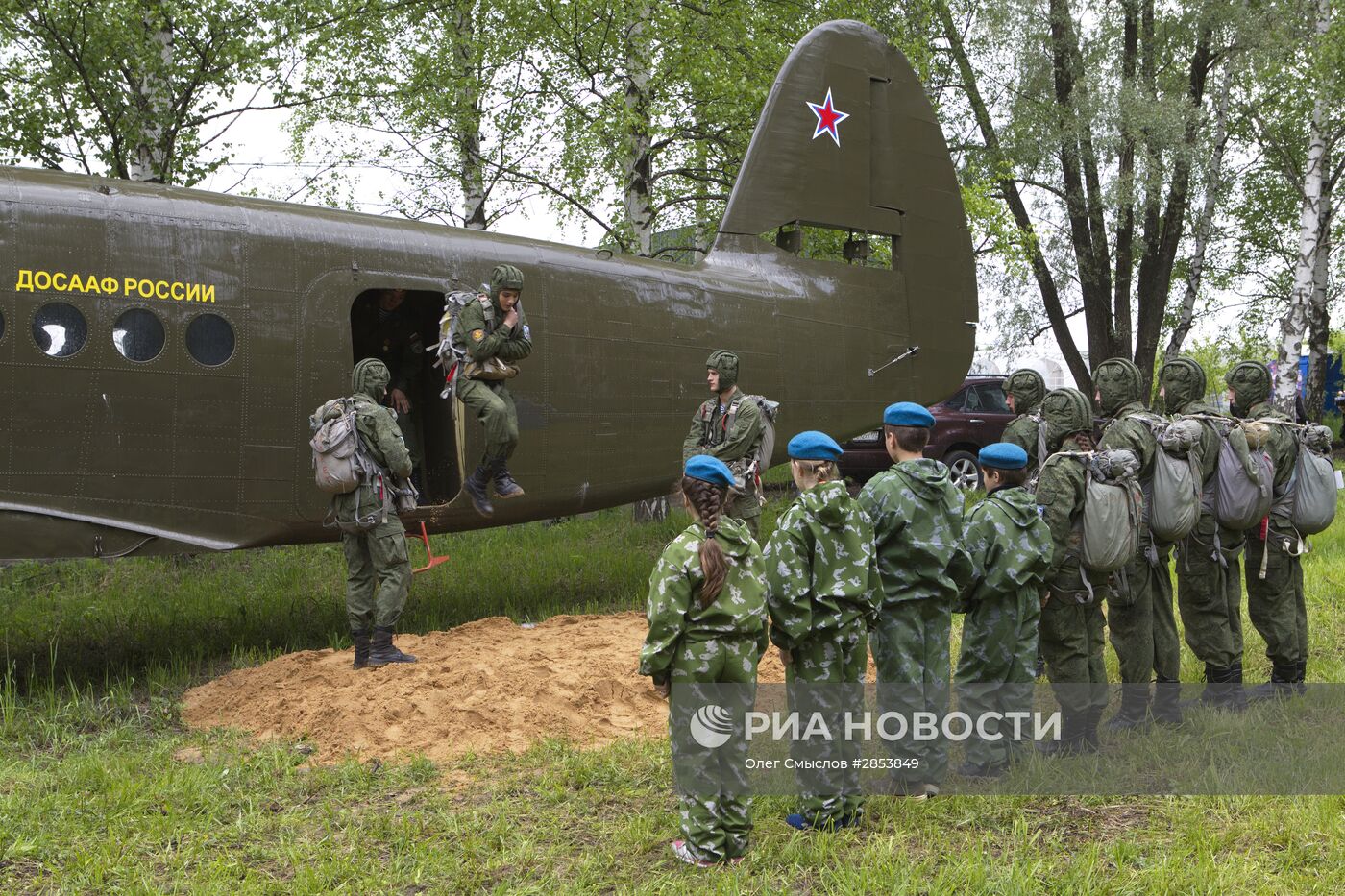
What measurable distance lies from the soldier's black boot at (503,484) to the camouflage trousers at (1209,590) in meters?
4.66

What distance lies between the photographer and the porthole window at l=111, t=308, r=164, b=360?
22.8 ft

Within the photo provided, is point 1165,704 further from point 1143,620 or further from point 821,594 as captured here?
point 821,594

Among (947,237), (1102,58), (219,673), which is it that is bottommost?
(219,673)

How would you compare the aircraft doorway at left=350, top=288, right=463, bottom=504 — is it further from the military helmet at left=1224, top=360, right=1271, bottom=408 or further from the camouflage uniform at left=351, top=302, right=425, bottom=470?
the military helmet at left=1224, top=360, right=1271, bottom=408

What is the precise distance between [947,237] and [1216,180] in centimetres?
1335

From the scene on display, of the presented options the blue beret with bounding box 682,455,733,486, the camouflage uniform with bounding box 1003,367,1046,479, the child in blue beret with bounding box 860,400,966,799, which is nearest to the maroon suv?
the camouflage uniform with bounding box 1003,367,1046,479

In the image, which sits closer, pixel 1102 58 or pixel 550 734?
pixel 550 734

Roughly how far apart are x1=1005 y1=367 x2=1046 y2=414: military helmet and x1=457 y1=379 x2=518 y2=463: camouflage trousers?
394 centimetres

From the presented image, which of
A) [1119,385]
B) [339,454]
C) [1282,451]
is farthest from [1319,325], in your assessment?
[339,454]

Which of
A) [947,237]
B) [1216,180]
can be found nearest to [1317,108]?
[1216,180]

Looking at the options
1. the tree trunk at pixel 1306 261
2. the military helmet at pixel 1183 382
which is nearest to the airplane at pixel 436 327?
the military helmet at pixel 1183 382

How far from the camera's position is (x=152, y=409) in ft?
23.1

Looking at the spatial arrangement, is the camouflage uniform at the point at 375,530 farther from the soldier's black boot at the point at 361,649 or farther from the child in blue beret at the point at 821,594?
the child in blue beret at the point at 821,594

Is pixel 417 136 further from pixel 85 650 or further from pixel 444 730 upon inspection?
pixel 444 730
